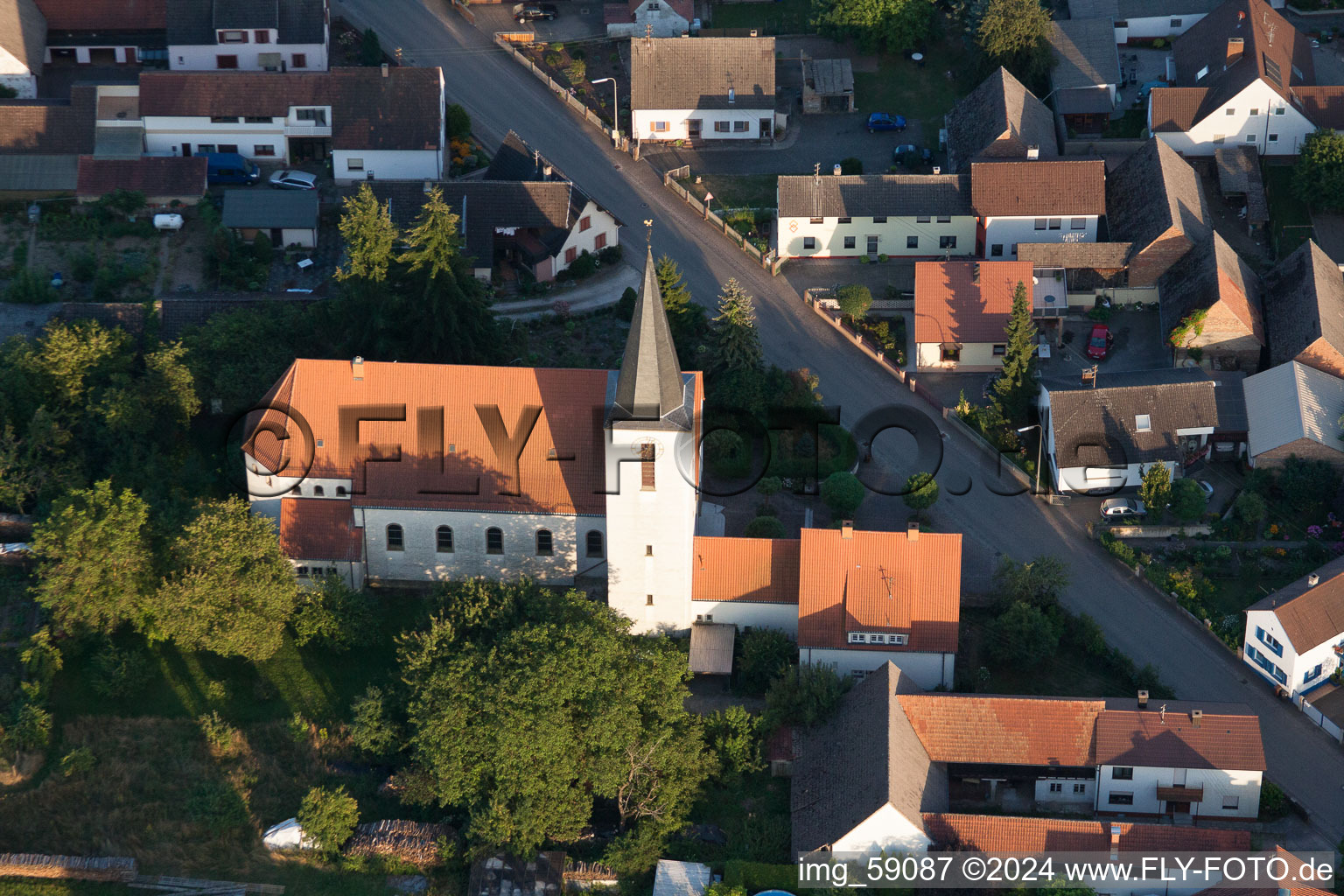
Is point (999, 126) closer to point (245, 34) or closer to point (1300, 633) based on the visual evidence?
point (1300, 633)

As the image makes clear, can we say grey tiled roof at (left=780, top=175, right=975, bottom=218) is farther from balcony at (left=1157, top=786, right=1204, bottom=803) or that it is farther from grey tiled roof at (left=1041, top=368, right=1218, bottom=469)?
balcony at (left=1157, top=786, right=1204, bottom=803)

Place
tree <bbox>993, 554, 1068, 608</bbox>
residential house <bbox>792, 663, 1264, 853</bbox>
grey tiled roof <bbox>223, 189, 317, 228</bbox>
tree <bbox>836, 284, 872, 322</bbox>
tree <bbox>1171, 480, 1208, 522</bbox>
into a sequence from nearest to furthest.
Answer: residential house <bbox>792, 663, 1264, 853</bbox>, tree <bbox>993, 554, 1068, 608</bbox>, tree <bbox>1171, 480, 1208, 522</bbox>, tree <bbox>836, 284, 872, 322</bbox>, grey tiled roof <bbox>223, 189, 317, 228</bbox>

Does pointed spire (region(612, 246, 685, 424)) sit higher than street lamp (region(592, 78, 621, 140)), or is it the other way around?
street lamp (region(592, 78, 621, 140))

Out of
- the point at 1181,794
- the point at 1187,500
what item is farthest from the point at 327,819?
the point at 1187,500

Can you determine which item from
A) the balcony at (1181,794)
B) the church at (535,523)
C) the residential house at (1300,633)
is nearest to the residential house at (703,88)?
the church at (535,523)

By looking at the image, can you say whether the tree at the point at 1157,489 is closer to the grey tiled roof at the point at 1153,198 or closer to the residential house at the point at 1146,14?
the grey tiled roof at the point at 1153,198

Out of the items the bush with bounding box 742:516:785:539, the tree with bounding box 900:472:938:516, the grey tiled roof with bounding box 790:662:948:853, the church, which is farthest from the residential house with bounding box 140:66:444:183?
the grey tiled roof with bounding box 790:662:948:853

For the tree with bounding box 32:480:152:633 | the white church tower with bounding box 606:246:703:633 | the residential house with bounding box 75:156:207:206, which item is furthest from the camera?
the residential house with bounding box 75:156:207:206
